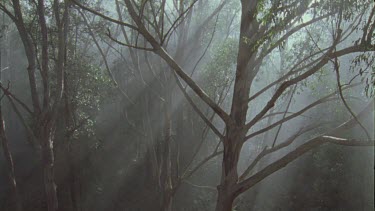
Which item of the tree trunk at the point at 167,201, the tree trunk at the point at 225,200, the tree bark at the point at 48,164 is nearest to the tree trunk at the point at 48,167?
the tree bark at the point at 48,164

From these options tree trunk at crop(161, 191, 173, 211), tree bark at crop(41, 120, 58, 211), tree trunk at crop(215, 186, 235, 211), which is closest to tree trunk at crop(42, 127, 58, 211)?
tree bark at crop(41, 120, 58, 211)

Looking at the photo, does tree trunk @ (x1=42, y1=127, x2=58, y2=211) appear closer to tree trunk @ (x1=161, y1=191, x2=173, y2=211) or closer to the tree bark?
the tree bark

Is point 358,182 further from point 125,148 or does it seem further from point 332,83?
point 125,148

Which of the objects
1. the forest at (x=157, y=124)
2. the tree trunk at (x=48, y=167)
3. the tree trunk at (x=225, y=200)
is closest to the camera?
the tree trunk at (x=225, y=200)

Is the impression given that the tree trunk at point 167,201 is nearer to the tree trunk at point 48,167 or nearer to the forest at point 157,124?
the forest at point 157,124

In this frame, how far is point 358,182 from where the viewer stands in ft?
37.9

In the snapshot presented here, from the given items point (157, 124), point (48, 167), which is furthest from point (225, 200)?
point (157, 124)

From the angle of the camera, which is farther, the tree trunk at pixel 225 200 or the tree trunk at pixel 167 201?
the tree trunk at pixel 167 201

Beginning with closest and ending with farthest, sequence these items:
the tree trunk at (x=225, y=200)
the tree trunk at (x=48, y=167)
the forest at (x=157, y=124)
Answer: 1. the tree trunk at (x=225, y=200)
2. the tree trunk at (x=48, y=167)
3. the forest at (x=157, y=124)

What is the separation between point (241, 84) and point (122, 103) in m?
9.31

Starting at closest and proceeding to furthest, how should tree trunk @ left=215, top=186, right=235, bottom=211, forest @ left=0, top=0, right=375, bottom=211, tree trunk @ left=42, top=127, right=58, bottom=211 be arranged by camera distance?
tree trunk @ left=215, top=186, right=235, bottom=211
tree trunk @ left=42, top=127, right=58, bottom=211
forest @ left=0, top=0, right=375, bottom=211

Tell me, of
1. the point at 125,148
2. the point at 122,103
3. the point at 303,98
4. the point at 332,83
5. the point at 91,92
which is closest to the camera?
the point at 91,92

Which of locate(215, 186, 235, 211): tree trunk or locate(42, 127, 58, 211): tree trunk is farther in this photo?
locate(42, 127, 58, 211): tree trunk

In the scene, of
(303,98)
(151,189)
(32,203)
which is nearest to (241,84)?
(151,189)
